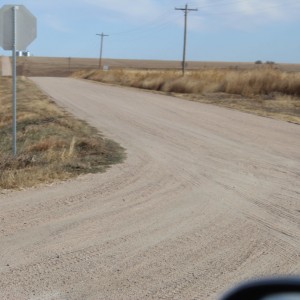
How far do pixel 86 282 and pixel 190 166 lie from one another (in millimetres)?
6161

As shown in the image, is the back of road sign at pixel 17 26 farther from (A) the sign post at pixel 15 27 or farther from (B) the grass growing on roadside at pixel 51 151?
(B) the grass growing on roadside at pixel 51 151

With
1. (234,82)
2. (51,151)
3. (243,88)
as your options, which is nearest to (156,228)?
(51,151)

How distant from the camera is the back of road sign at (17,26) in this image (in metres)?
10.2

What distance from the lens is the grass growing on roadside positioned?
9.44 m

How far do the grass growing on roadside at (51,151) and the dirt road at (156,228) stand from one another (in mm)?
452

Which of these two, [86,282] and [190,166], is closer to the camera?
[86,282]

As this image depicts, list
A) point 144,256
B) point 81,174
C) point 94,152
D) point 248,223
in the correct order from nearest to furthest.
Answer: point 144,256 < point 248,223 < point 81,174 < point 94,152

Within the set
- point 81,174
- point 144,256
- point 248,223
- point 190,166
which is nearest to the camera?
point 144,256

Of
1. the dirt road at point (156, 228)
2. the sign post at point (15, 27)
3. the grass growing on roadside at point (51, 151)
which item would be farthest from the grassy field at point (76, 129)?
the sign post at point (15, 27)

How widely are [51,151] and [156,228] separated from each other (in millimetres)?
5997

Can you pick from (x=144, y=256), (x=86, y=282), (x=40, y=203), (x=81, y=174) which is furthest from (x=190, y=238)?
(x=81, y=174)

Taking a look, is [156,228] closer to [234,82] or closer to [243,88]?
[243,88]

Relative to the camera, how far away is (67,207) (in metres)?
7.57

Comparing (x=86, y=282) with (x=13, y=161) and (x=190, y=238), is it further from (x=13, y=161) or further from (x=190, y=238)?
(x=13, y=161)
